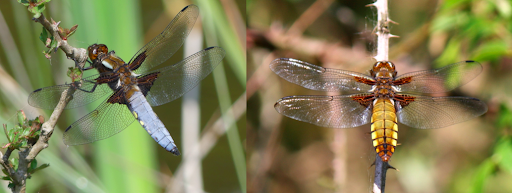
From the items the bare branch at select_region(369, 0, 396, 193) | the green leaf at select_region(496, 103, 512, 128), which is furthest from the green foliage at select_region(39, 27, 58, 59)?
the green leaf at select_region(496, 103, 512, 128)

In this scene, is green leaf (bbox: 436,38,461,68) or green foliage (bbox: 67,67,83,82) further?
green leaf (bbox: 436,38,461,68)

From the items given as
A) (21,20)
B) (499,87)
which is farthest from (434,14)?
(21,20)

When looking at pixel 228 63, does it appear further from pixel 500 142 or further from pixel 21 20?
pixel 500 142

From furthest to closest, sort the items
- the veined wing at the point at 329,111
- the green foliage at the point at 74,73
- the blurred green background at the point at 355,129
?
the blurred green background at the point at 355,129 < the veined wing at the point at 329,111 < the green foliage at the point at 74,73

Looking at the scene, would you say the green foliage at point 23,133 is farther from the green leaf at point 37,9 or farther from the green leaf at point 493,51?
the green leaf at point 493,51

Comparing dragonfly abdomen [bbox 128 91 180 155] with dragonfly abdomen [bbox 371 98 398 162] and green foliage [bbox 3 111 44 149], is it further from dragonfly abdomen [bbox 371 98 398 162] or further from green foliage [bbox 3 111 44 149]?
dragonfly abdomen [bbox 371 98 398 162]

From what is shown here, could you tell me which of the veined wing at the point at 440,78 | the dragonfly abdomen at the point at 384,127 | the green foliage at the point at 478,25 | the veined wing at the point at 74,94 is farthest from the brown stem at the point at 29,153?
the green foliage at the point at 478,25

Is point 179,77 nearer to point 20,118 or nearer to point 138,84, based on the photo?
point 138,84
